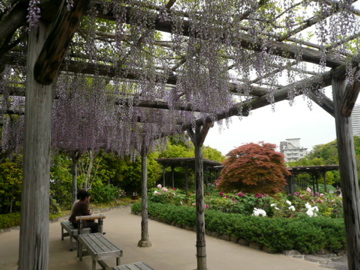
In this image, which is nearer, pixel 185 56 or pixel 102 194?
pixel 185 56

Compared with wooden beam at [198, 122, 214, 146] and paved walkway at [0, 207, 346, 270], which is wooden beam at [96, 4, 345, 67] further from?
paved walkway at [0, 207, 346, 270]

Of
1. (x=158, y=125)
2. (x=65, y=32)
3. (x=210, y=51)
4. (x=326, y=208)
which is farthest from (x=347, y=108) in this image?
(x=326, y=208)

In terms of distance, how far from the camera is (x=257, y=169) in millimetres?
8961

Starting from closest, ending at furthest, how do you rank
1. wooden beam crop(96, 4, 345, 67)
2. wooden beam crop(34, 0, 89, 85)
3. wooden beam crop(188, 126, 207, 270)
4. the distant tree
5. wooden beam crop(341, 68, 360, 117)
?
wooden beam crop(34, 0, 89, 85) < wooden beam crop(96, 4, 345, 67) < wooden beam crop(341, 68, 360, 117) < wooden beam crop(188, 126, 207, 270) < the distant tree

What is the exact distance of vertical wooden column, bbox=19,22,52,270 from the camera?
150 centimetres

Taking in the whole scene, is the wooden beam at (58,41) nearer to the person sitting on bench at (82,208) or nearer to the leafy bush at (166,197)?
the person sitting on bench at (82,208)

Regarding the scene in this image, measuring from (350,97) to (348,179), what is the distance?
0.70 m

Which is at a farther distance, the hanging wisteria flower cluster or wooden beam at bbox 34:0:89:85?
the hanging wisteria flower cluster

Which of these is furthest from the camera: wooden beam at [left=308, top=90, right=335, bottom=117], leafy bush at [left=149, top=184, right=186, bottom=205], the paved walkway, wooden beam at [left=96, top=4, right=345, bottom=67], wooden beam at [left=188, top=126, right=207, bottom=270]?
leafy bush at [left=149, top=184, right=186, bottom=205]

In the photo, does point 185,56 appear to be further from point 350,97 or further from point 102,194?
point 102,194

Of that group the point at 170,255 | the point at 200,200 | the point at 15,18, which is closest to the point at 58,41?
the point at 15,18

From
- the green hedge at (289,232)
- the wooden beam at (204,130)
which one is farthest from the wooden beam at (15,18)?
the green hedge at (289,232)

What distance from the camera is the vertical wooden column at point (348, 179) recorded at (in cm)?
226

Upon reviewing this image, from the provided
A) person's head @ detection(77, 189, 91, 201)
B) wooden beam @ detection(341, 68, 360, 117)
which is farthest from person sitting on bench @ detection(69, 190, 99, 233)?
wooden beam @ detection(341, 68, 360, 117)
